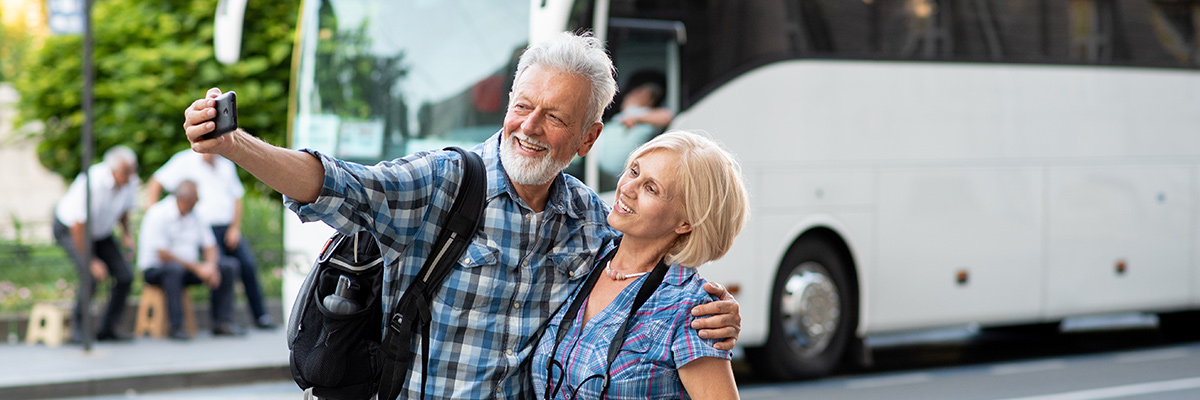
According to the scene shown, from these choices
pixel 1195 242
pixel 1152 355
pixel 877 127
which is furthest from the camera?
pixel 1195 242

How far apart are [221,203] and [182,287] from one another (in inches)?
34.7

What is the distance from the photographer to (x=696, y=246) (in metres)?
2.70

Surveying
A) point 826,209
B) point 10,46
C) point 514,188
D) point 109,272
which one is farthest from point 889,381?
point 10,46

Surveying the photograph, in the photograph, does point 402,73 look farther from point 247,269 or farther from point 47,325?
point 47,325

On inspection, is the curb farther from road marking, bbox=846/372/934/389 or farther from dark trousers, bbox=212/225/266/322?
road marking, bbox=846/372/934/389

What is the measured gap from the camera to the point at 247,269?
1122cm

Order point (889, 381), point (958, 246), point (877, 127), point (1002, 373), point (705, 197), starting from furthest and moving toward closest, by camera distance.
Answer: point (1002, 373) → point (958, 246) → point (889, 381) → point (877, 127) → point (705, 197)

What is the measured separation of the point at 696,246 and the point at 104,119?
1382 cm

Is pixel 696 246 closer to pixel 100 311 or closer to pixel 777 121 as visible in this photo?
pixel 777 121

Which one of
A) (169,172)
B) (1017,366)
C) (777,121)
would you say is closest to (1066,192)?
(1017,366)

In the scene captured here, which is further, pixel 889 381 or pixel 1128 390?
pixel 889 381

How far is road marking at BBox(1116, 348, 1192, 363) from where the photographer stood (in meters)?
11.0

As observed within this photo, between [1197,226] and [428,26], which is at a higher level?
[428,26]

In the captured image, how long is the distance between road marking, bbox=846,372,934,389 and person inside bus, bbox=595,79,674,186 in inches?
96.0
